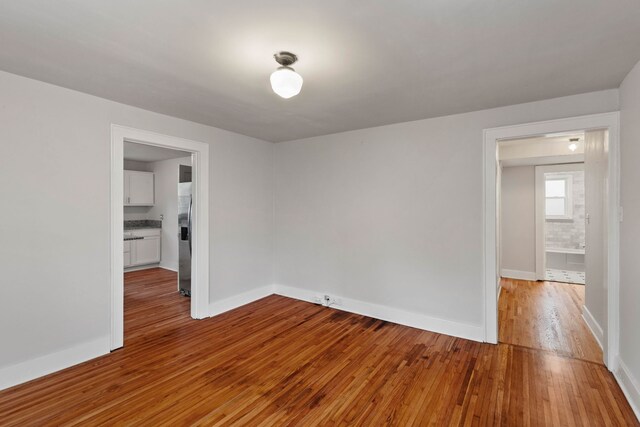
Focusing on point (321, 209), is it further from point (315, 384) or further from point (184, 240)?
point (315, 384)

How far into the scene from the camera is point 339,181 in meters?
4.27

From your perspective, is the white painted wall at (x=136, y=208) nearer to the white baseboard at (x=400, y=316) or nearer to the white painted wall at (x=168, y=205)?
the white painted wall at (x=168, y=205)

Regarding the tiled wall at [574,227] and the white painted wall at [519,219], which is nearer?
the white painted wall at [519,219]

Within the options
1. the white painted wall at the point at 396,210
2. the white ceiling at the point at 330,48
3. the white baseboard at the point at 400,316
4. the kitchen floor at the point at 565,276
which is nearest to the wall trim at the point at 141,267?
A: the white painted wall at the point at 396,210

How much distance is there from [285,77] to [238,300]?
3.29m

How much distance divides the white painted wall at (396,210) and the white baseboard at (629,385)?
3.58ft

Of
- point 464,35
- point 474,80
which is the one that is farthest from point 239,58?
point 474,80

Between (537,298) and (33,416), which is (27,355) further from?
(537,298)

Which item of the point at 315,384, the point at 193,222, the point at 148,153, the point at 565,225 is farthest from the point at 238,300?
the point at 565,225

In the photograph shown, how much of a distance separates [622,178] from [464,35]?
1.92 metres

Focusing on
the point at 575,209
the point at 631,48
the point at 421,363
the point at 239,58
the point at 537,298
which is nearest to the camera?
the point at 631,48

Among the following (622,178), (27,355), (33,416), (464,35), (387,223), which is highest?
(464,35)

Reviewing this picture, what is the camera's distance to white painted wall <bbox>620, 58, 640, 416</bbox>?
2.14m

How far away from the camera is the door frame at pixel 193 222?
2990mm
